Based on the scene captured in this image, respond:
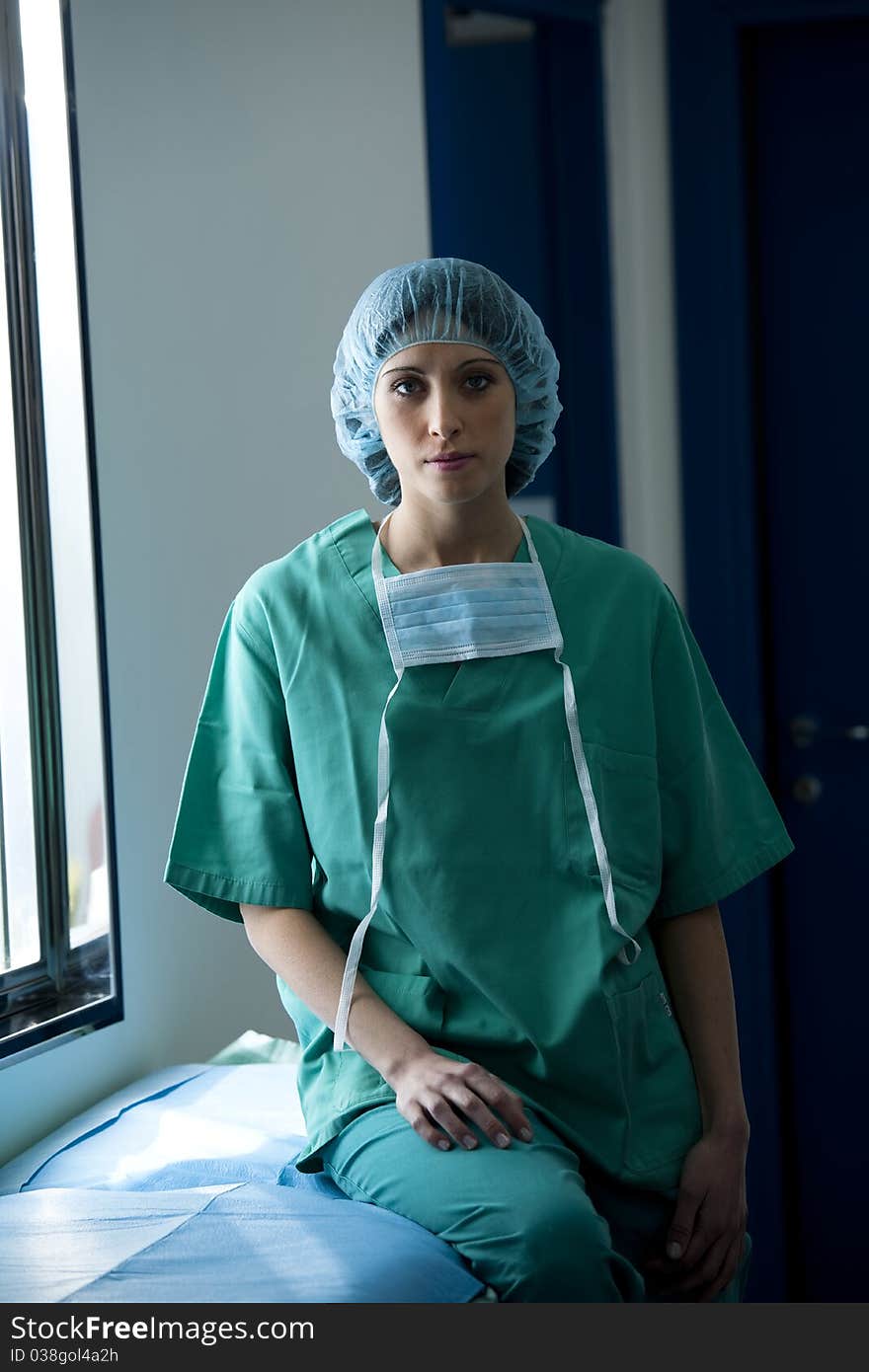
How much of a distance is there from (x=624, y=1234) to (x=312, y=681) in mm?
615

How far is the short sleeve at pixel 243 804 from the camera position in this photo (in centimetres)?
132

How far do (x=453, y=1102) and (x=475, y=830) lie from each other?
0.82 ft

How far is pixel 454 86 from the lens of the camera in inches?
105

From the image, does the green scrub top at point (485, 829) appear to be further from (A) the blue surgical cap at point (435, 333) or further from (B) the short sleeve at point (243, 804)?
(A) the blue surgical cap at point (435, 333)

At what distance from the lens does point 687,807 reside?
55.2 inches

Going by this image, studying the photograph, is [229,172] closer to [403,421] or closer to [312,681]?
Answer: [403,421]

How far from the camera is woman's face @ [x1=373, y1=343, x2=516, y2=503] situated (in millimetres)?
1306

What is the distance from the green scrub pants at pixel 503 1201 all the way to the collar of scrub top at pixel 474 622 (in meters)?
0.18

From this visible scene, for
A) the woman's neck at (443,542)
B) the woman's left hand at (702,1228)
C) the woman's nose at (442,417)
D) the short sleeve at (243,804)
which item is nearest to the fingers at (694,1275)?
the woman's left hand at (702,1228)

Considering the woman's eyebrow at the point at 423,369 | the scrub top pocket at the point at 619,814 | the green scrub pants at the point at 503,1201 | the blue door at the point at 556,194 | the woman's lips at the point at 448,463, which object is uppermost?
the blue door at the point at 556,194

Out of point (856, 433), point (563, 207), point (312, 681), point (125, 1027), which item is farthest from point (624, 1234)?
point (563, 207)

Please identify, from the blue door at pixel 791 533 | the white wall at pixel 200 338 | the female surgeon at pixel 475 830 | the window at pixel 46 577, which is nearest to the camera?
the female surgeon at pixel 475 830

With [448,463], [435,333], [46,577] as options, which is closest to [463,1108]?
[448,463]

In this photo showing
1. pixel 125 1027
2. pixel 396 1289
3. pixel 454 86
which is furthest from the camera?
pixel 454 86
